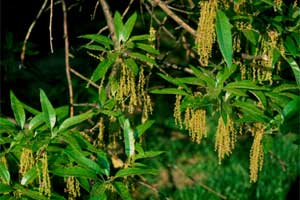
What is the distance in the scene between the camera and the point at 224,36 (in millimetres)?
1678

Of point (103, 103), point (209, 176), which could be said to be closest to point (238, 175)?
point (209, 176)

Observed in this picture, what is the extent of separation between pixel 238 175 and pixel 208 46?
9.24 ft

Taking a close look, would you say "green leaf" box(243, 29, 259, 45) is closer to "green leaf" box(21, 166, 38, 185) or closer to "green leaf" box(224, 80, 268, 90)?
"green leaf" box(224, 80, 268, 90)

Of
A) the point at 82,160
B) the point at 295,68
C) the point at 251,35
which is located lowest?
the point at 82,160

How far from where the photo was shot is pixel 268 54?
1890mm

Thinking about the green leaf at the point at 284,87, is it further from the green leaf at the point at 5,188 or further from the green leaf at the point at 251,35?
the green leaf at the point at 5,188

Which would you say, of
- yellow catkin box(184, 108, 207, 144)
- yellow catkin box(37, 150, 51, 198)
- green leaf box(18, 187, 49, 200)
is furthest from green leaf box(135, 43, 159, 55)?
green leaf box(18, 187, 49, 200)

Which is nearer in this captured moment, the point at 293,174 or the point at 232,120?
the point at 232,120

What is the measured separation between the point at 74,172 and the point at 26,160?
0.17 m

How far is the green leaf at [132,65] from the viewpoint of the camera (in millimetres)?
1742

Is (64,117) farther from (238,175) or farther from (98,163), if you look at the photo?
(238,175)

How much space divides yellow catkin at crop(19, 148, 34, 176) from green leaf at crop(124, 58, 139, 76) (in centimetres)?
38

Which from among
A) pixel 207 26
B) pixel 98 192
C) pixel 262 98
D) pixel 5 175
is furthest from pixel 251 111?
pixel 5 175

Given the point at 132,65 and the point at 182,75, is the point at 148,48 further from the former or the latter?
the point at 182,75
